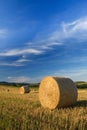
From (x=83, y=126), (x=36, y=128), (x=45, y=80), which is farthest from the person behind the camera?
(x=45, y=80)

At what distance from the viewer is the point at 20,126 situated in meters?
7.93

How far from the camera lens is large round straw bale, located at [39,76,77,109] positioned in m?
13.1

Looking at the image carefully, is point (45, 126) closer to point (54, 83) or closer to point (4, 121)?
point (4, 121)

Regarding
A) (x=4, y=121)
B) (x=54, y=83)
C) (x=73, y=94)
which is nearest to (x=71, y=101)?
(x=73, y=94)

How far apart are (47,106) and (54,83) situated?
1.20 m

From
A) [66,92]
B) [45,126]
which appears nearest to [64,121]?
[45,126]

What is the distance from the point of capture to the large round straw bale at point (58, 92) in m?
13.1

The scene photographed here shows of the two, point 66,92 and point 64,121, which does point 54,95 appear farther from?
point 64,121

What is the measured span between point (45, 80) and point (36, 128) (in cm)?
668

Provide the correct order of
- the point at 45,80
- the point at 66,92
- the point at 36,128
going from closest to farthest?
1. the point at 36,128
2. the point at 66,92
3. the point at 45,80

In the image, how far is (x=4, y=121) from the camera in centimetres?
841

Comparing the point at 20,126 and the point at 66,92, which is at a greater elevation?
the point at 66,92

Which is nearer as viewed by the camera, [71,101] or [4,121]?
[4,121]

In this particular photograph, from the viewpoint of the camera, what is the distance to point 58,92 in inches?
514
